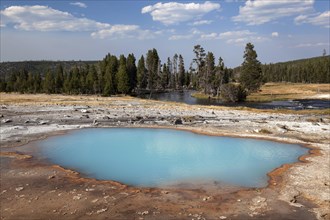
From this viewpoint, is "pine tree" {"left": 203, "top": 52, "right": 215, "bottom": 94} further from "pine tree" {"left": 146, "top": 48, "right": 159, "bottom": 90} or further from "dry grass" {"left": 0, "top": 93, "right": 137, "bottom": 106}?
"dry grass" {"left": 0, "top": 93, "right": 137, "bottom": 106}

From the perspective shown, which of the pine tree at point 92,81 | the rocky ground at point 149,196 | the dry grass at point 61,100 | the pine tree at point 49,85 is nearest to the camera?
the rocky ground at point 149,196

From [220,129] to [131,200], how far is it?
63.1 ft

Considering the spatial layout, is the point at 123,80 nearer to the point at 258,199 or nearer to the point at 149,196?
the point at 149,196

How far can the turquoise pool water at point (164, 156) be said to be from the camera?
59.4 ft

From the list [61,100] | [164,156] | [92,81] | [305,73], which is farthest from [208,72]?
[164,156]

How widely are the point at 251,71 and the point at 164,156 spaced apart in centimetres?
7319

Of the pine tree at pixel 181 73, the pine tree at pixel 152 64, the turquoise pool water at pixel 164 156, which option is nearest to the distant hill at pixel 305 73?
the pine tree at pixel 181 73

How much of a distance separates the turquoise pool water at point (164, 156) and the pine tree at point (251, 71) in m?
64.3

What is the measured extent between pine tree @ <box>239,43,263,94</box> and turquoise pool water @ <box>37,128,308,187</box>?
6431 cm

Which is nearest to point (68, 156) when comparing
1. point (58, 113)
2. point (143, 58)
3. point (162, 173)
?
point (162, 173)

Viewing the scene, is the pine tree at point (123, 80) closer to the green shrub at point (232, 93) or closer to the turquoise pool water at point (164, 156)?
the green shrub at point (232, 93)

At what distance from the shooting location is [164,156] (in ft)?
76.6

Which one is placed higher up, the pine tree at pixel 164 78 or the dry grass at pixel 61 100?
the pine tree at pixel 164 78

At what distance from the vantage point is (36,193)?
14633 millimetres
